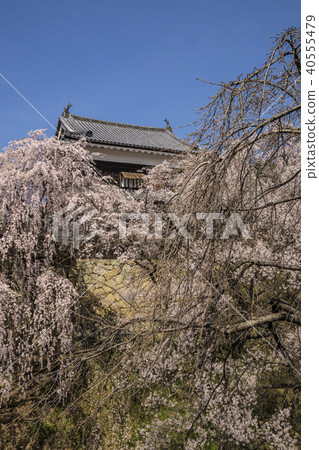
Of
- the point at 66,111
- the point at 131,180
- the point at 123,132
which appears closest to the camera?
the point at 131,180

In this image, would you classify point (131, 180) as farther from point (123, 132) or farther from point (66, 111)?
point (66, 111)

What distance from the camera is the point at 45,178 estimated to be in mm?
5945

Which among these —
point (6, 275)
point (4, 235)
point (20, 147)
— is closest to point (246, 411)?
point (6, 275)

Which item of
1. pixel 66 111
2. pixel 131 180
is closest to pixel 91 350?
pixel 131 180

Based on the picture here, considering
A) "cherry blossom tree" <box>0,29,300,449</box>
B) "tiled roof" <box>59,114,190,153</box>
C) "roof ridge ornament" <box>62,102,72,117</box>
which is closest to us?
"cherry blossom tree" <box>0,29,300,449</box>

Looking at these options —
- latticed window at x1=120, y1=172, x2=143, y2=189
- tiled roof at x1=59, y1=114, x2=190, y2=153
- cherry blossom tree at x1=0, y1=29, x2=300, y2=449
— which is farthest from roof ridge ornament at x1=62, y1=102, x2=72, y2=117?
cherry blossom tree at x1=0, y1=29, x2=300, y2=449

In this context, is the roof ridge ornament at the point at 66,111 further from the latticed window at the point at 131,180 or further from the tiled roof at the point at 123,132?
the latticed window at the point at 131,180

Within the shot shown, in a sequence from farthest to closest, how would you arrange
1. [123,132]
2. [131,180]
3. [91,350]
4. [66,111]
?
[123,132]
[66,111]
[131,180]
[91,350]

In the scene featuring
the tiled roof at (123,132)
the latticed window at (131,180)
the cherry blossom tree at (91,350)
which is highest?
the tiled roof at (123,132)

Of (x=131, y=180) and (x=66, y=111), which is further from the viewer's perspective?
(x=66, y=111)

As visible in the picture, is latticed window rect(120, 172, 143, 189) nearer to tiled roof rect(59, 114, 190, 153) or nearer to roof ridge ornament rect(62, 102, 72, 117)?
tiled roof rect(59, 114, 190, 153)

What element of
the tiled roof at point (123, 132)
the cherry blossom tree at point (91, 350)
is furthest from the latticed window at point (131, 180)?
the cherry blossom tree at point (91, 350)

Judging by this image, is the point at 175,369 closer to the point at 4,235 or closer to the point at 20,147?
the point at 4,235
